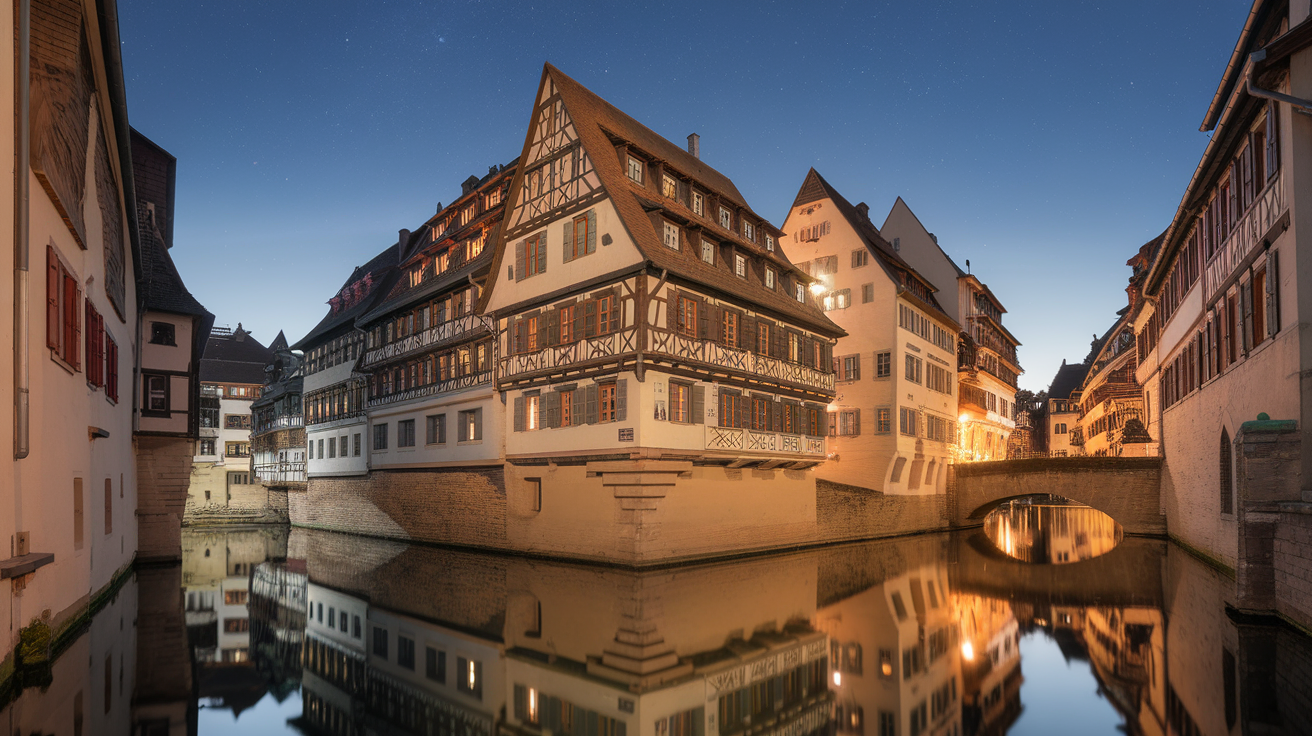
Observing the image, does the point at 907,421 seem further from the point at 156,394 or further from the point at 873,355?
the point at 156,394

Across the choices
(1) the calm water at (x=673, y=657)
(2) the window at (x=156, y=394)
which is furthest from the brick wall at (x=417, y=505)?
(2) the window at (x=156, y=394)

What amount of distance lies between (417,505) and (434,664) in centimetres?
2153

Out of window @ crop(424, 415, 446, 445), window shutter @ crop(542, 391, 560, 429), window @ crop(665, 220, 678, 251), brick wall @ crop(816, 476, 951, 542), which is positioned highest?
window @ crop(665, 220, 678, 251)

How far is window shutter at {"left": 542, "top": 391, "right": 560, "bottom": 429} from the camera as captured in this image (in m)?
25.9

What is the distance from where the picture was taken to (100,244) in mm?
18281

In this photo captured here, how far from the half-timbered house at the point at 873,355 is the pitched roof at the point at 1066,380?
62.8 m

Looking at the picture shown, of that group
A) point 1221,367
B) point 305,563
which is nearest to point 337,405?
point 305,563

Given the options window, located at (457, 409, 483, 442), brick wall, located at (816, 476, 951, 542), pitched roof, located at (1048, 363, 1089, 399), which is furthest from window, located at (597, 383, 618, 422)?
pitched roof, located at (1048, 363, 1089, 399)

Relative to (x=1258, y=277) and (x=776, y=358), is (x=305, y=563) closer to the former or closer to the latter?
(x=776, y=358)

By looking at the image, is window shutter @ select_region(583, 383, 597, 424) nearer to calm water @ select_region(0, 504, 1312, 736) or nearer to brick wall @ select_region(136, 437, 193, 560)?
calm water @ select_region(0, 504, 1312, 736)

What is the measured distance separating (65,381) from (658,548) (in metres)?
14.9

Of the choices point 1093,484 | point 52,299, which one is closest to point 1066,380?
point 1093,484

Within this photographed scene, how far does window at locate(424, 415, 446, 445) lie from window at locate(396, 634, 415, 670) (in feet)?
57.6

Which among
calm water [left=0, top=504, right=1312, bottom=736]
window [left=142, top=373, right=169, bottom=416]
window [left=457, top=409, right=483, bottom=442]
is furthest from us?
window [left=457, top=409, right=483, bottom=442]
